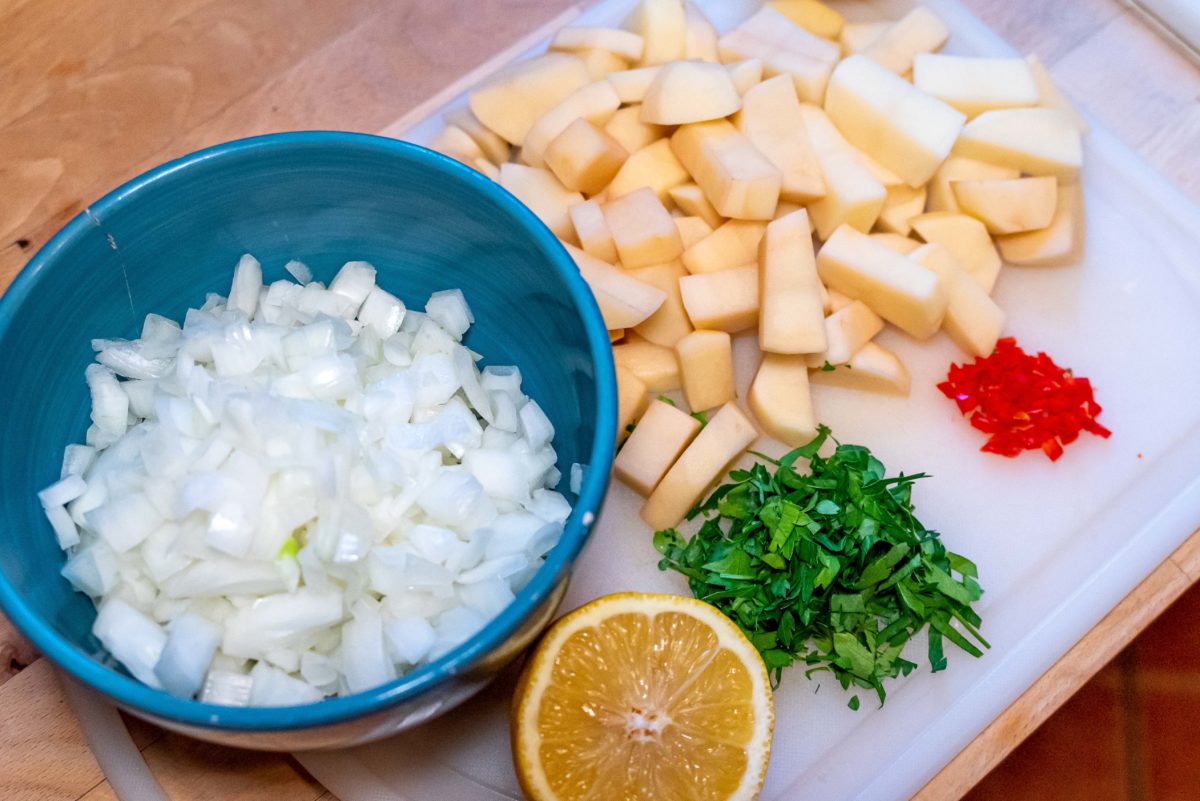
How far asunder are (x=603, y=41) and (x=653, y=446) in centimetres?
60

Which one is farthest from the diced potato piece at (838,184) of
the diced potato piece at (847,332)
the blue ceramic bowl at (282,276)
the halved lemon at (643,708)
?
the halved lemon at (643,708)

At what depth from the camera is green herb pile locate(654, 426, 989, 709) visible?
130 centimetres

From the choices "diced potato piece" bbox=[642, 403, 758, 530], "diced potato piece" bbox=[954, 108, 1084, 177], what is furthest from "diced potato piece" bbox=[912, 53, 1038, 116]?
"diced potato piece" bbox=[642, 403, 758, 530]

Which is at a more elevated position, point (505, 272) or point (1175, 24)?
point (1175, 24)

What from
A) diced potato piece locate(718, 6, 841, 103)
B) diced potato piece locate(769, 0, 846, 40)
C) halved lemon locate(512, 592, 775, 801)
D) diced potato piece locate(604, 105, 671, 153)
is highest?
diced potato piece locate(769, 0, 846, 40)

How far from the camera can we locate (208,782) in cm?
127

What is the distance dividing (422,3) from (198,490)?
896 millimetres

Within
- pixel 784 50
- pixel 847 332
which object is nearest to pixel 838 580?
pixel 847 332

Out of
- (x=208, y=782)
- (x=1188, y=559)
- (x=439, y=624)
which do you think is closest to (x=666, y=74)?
(x=439, y=624)

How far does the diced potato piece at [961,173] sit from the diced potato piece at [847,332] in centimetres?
21

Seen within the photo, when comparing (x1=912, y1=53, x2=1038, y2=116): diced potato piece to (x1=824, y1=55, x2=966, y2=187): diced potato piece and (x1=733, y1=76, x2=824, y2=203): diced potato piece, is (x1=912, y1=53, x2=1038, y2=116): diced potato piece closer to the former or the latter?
(x1=824, y1=55, x2=966, y2=187): diced potato piece

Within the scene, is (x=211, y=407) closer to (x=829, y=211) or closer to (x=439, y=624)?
(x=439, y=624)

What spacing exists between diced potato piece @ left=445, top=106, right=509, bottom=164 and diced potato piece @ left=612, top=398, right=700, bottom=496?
1.45ft

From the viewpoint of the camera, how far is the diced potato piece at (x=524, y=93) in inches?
60.1
